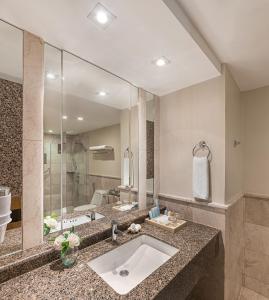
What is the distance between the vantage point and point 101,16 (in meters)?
0.90

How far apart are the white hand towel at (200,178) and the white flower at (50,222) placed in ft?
3.99

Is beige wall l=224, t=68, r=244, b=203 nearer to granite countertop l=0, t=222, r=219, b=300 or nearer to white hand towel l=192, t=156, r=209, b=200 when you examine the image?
white hand towel l=192, t=156, r=209, b=200

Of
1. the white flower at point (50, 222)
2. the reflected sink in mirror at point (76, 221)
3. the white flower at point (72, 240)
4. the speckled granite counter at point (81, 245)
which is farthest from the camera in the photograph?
the reflected sink in mirror at point (76, 221)

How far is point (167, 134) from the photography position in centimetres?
195

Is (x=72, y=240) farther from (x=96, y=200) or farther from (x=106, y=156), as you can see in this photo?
(x=106, y=156)

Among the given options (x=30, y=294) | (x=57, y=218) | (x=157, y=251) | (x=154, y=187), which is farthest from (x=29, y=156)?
(x=154, y=187)

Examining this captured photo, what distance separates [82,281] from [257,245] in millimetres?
2011

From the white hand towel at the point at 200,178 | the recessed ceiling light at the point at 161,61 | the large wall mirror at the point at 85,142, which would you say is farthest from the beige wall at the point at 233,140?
the large wall mirror at the point at 85,142

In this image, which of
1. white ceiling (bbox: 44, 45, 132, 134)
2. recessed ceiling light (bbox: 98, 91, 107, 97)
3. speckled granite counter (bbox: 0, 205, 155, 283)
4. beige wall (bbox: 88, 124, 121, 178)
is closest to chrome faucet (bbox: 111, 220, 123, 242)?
speckled granite counter (bbox: 0, 205, 155, 283)

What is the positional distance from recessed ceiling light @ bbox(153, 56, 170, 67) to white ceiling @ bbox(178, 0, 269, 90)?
0.95 ft

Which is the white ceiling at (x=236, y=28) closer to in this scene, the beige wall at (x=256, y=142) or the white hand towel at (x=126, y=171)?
the beige wall at (x=256, y=142)

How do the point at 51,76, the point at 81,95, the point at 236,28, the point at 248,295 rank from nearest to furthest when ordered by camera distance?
1. the point at 236,28
2. the point at 51,76
3. the point at 81,95
4. the point at 248,295

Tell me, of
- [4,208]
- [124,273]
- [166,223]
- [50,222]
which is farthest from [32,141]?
[166,223]

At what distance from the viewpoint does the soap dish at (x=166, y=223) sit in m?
1.51
